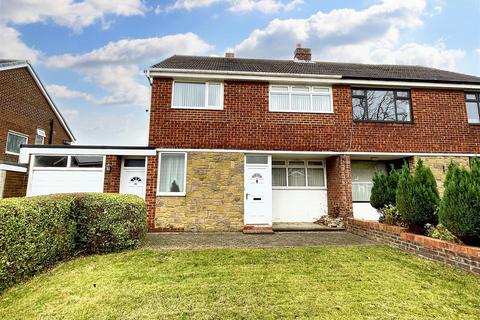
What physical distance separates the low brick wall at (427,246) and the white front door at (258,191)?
321 cm

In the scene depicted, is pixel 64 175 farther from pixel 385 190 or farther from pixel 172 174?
pixel 385 190

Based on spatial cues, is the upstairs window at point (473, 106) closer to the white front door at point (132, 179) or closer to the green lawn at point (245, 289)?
the green lawn at point (245, 289)

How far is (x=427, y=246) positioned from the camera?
16.5 feet

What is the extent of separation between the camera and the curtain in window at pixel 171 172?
851 centimetres

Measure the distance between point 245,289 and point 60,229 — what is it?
387cm

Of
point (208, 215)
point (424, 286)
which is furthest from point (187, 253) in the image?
point (424, 286)

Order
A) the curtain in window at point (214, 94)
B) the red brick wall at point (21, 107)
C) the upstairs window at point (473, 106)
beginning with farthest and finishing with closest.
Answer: the red brick wall at point (21, 107), the upstairs window at point (473, 106), the curtain in window at point (214, 94)

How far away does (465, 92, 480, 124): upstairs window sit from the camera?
9.82 meters

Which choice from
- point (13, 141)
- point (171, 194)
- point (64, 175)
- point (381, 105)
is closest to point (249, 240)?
point (171, 194)

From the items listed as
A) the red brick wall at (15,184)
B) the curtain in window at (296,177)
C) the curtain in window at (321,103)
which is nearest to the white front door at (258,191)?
the curtain in window at (296,177)

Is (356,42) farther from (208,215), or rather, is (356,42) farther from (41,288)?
(41,288)

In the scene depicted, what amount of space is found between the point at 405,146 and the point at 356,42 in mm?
7357

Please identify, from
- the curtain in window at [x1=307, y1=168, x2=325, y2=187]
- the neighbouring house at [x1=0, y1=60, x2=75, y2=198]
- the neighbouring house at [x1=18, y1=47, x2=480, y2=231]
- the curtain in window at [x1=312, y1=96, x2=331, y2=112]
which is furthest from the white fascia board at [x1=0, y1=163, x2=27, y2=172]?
the curtain in window at [x1=312, y1=96, x2=331, y2=112]

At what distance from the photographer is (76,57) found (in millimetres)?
16406
